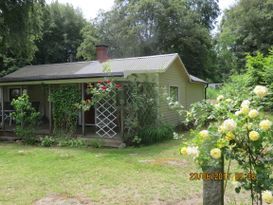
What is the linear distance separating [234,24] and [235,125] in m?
31.6

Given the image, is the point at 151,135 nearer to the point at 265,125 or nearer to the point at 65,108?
the point at 65,108

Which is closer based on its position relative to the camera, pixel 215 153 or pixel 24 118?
pixel 215 153

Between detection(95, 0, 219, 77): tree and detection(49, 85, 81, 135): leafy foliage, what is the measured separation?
19691mm

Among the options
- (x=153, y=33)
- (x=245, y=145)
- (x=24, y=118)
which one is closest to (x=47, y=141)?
(x=24, y=118)

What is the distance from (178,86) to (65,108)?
5736 millimetres

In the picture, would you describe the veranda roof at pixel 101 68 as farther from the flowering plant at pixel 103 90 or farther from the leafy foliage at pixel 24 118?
the leafy foliage at pixel 24 118

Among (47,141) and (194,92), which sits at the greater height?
(194,92)

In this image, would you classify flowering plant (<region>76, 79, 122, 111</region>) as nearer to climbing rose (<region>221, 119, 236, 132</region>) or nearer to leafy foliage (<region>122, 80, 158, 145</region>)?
leafy foliage (<region>122, 80, 158, 145</region>)

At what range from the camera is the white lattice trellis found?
1139 cm

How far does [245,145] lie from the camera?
288 centimetres

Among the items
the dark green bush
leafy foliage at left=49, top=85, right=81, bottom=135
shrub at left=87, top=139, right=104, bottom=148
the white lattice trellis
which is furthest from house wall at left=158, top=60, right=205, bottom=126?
leafy foliage at left=49, top=85, right=81, bottom=135

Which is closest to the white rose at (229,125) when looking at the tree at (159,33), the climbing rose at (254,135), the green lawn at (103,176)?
the climbing rose at (254,135)

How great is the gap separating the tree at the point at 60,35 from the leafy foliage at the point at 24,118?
18907 mm

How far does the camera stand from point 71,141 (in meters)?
11.2
